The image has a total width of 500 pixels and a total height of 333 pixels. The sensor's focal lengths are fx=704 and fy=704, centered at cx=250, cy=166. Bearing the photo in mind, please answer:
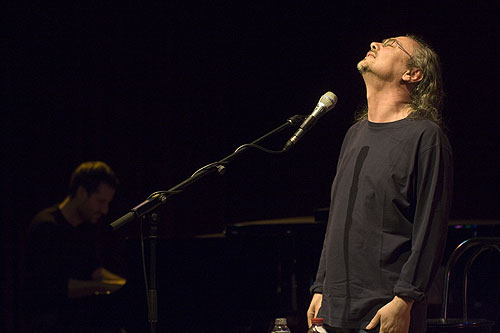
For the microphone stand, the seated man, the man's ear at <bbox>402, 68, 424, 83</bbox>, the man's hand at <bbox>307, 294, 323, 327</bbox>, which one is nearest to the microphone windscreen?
the microphone stand

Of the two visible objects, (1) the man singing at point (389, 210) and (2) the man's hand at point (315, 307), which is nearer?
(1) the man singing at point (389, 210)

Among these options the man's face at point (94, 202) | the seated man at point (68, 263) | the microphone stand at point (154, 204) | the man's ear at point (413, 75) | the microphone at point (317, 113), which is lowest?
the seated man at point (68, 263)

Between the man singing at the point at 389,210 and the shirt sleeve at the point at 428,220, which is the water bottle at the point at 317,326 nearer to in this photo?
the man singing at the point at 389,210

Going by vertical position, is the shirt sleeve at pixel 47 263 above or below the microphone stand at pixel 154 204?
below

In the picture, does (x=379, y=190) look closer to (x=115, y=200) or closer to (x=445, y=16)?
(x=445, y=16)

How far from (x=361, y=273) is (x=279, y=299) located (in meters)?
2.12

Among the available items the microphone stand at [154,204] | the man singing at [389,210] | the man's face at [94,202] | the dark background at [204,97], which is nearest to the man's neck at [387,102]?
the man singing at [389,210]

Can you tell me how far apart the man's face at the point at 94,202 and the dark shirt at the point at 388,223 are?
2.87m

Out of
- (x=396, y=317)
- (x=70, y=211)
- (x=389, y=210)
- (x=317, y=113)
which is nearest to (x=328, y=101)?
(x=317, y=113)

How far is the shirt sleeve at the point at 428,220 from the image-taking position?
2.17 m

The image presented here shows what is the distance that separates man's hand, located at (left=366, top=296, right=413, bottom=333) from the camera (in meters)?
2.15

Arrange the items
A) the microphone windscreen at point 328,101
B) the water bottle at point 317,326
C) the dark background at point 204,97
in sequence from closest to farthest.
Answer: the water bottle at point 317,326 → the microphone windscreen at point 328,101 → the dark background at point 204,97

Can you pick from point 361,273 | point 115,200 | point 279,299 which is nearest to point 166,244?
point 279,299

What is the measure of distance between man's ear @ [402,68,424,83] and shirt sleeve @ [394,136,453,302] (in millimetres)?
336
